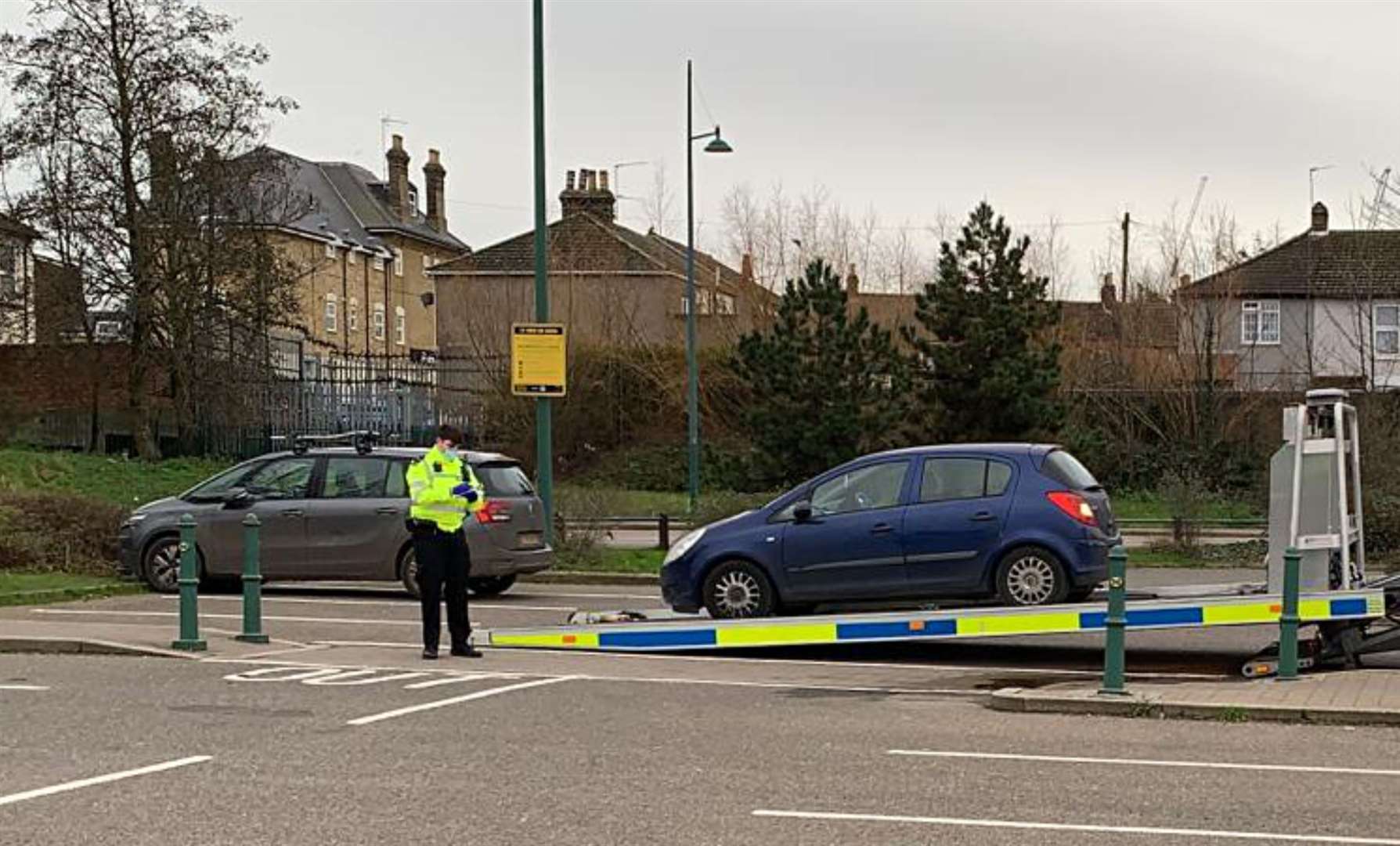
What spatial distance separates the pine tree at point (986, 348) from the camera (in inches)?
1291

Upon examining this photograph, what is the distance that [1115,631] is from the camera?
1106 centimetres

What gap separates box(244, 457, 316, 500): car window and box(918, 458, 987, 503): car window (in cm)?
760

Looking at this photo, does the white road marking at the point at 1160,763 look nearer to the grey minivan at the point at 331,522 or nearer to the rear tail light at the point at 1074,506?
the rear tail light at the point at 1074,506

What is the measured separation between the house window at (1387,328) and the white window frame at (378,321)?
39708 millimetres

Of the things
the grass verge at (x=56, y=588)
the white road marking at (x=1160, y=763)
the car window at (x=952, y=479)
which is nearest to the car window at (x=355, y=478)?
the grass verge at (x=56, y=588)

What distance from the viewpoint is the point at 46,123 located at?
37.2 metres

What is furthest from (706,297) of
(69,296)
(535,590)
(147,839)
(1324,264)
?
(147,839)

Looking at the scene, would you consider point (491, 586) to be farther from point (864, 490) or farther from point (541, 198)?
point (864, 490)

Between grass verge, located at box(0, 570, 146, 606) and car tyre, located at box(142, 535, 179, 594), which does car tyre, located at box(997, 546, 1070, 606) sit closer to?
car tyre, located at box(142, 535, 179, 594)

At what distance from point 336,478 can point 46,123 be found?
22171 millimetres

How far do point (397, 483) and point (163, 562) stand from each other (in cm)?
289

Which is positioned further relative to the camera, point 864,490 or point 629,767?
point 864,490

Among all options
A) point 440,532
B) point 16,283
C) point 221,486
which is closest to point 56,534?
point 221,486

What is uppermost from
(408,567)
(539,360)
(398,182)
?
(398,182)
